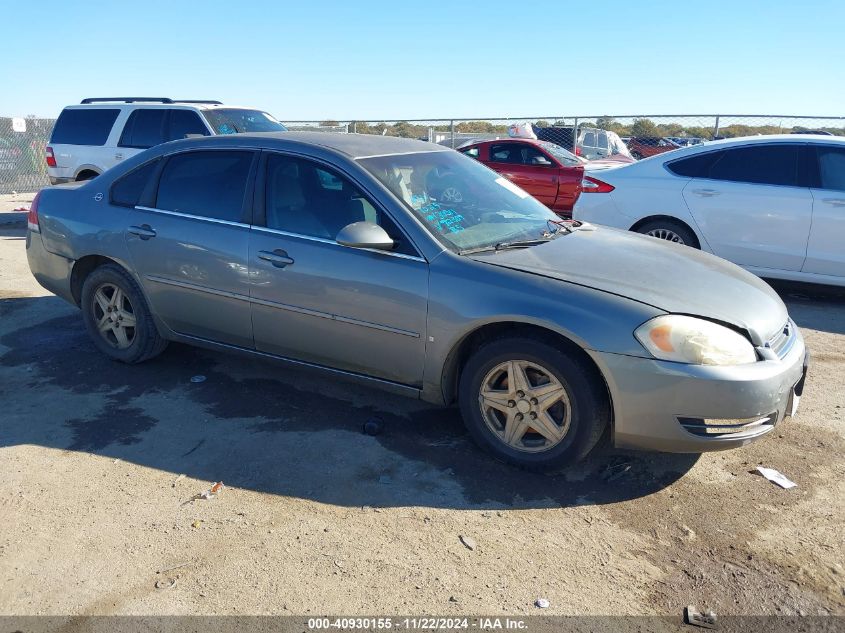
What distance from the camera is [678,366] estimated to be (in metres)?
3.25

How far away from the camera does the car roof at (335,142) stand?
171 inches

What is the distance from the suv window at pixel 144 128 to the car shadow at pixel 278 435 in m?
6.28

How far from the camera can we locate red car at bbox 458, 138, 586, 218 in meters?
12.7

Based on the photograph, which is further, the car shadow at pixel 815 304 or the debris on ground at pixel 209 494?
the car shadow at pixel 815 304

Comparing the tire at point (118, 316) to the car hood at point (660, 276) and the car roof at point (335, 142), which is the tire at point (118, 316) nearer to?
the car roof at point (335, 142)

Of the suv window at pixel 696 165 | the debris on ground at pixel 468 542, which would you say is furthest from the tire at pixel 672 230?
the debris on ground at pixel 468 542

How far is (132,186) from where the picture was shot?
4.96 meters

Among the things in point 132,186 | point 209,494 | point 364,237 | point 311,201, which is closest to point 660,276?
point 364,237

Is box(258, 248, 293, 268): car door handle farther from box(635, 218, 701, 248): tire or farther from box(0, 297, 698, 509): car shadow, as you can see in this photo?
box(635, 218, 701, 248): tire

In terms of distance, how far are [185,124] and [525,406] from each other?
8664 millimetres

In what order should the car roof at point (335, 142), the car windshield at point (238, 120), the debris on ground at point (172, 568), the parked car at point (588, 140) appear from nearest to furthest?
the debris on ground at point (172, 568)
the car roof at point (335, 142)
the car windshield at point (238, 120)
the parked car at point (588, 140)

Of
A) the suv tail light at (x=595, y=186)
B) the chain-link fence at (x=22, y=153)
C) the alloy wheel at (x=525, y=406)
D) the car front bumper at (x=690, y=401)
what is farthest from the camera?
the chain-link fence at (x=22, y=153)

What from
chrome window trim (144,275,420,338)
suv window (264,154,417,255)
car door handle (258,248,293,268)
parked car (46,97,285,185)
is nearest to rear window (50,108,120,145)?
parked car (46,97,285,185)

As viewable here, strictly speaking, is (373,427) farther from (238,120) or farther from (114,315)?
(238,120)
